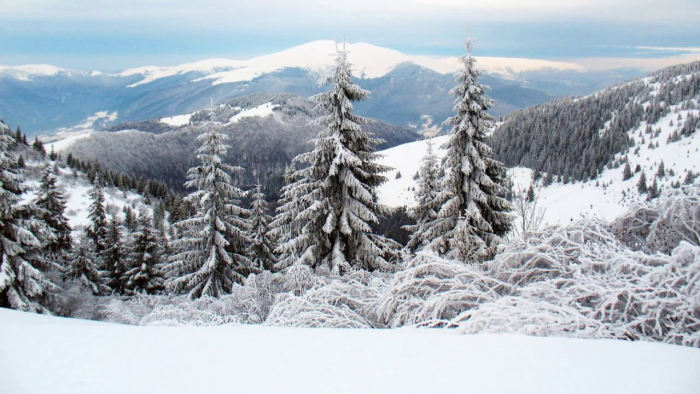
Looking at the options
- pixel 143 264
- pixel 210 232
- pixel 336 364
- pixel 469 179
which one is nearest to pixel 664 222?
pixel 336 364

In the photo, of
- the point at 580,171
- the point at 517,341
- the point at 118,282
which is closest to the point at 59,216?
the point at 118,282

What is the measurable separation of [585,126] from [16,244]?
181 meters

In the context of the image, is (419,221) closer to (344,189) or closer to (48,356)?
(344,189)

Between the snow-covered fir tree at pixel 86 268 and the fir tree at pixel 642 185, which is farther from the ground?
the snow-covered fir tree at pixel 86 268

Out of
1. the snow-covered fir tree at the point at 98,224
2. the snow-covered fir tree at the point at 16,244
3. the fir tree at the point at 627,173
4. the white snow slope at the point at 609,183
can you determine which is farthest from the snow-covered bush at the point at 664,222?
the fir tree at the point at 627,173

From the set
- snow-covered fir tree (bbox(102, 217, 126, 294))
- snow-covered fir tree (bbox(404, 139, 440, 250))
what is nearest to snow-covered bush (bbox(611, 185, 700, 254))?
snow-covered fir tree (bbox(404, 139, 440, 250))

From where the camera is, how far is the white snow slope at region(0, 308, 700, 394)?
1.75 m

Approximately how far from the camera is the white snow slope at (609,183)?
120m

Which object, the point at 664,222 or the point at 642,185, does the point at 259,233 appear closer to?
the point at 664,222

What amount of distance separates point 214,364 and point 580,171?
15626cm

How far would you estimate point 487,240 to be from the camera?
15.5m

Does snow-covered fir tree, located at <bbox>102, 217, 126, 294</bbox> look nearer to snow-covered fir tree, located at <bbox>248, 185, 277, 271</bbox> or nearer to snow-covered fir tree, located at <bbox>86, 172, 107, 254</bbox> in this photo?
snow-covered fir tree, located at <bbox>86, 172, 107, 254</bbox>

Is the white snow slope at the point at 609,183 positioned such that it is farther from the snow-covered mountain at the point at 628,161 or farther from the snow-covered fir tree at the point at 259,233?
the snow-covered fir tree at the point at 259,233

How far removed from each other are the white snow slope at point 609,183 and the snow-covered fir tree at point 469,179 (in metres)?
98.9
